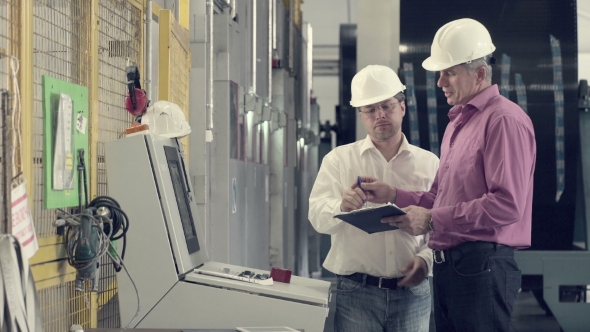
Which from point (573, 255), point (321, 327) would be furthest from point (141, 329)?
point (573, 255)

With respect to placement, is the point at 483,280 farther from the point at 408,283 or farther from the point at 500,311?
the point at 408,283

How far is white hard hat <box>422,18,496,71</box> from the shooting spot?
2684 mm

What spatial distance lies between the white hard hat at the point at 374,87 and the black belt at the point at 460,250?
2.21 feet

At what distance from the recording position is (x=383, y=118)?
2.95 meters

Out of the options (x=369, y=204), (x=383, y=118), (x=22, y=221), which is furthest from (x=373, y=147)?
(x=22, y=221)

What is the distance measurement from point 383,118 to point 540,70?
298 cm

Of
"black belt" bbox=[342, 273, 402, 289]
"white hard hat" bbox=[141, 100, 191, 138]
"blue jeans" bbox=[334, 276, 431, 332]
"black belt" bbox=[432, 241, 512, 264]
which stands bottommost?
"blue jeans" bbox=[334, 276, 431, 332]

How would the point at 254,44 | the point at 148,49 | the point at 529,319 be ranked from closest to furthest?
1. the point at 148,49
2. the point at 254,44
3. the point at 529,319

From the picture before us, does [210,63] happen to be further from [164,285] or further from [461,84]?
[164,285]

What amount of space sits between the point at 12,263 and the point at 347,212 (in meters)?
1.44

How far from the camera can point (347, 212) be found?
2607mm

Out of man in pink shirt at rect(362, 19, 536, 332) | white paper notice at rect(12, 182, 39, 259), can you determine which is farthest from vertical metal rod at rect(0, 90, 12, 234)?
man in pink shirt at rect(362, 19, 536, 332)

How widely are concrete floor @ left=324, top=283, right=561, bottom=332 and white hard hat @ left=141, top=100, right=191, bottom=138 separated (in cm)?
423

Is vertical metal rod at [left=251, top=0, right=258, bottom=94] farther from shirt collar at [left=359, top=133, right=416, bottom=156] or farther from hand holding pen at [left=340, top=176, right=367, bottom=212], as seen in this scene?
hand holding pen at [left=340, top=176, right=367, bottom=212]
